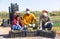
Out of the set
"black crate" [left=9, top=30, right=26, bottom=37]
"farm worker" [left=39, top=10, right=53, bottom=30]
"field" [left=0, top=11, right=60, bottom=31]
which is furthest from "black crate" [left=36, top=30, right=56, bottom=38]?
"black crate" [left=9, top=30, right=26, bottom=37]

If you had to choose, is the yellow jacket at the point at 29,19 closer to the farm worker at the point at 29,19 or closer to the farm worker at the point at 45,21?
the farm worker at the point at 29,19

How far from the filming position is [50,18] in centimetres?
628

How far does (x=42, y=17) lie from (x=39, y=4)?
0.30 m

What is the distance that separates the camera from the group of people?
6246 millimetres

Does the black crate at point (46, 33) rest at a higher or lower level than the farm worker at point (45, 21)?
lower

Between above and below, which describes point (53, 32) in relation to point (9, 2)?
below

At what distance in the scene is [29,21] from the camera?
631cm

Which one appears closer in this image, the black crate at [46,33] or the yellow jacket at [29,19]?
the black crate at [46,33]

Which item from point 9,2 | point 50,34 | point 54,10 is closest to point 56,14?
point 54,10

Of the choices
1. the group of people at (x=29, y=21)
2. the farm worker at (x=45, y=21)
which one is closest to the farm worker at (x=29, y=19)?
the group of people at (x=29, y=21)

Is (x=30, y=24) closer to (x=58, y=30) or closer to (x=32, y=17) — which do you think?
(x=32, y=17)

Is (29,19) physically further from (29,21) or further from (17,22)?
(17,22)

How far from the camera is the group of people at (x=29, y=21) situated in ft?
20.5

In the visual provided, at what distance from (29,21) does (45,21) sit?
0.36 m
